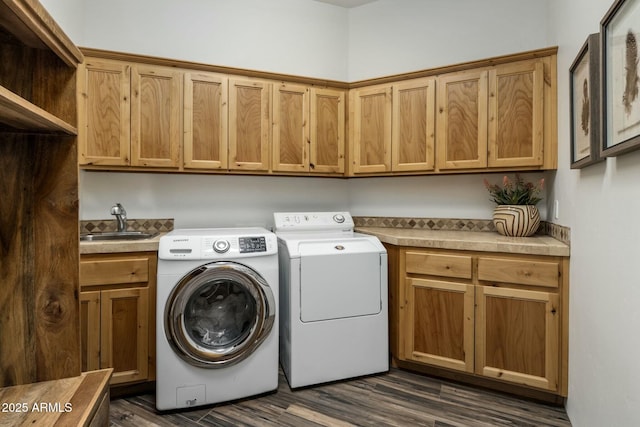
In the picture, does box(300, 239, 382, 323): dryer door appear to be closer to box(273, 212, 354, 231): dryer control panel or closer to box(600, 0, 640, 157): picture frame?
box(273, 212, 354, 231): dryer control panel

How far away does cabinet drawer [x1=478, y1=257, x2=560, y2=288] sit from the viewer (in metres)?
1.85

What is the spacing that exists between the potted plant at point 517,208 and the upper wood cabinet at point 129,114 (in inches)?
88.1

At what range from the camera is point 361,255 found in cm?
218

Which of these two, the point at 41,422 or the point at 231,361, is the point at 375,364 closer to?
the point at 231,361

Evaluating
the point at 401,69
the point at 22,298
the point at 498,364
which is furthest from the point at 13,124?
the point at 401,69

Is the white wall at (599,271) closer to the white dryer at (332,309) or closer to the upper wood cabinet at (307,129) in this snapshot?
the white dryer at (332,309)

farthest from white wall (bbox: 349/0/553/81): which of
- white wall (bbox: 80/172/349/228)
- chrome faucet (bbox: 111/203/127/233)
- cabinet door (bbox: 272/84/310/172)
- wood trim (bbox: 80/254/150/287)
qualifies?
wood trim (bbox: 80/254/150/287)

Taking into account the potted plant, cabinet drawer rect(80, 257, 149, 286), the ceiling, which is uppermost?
the ceiling

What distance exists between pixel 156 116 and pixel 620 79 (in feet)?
7.96

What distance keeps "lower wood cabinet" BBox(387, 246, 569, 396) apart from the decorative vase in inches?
13.4

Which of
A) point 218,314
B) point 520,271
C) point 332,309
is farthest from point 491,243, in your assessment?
point 218,314

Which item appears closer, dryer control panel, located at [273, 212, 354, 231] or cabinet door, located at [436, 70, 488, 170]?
cabinet door, located at [436, 70, 488, 170]

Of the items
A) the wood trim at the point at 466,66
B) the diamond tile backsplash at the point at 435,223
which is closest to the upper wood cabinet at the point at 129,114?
the wood trim at the point at 466,66

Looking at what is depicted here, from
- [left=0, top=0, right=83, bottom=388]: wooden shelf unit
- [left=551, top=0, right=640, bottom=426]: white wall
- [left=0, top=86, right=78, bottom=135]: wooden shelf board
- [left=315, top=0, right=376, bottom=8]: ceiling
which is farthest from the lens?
[left=315, top=0, right=376, bottom=8]: ceiling
